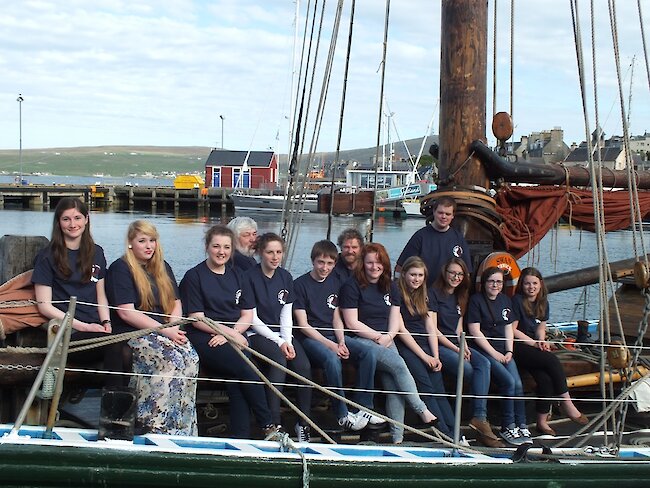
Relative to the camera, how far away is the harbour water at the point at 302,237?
2994 cm

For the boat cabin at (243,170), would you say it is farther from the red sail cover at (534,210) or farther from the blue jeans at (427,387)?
the blue jeans at (427,387)

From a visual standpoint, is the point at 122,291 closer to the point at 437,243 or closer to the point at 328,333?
the point at 328,333

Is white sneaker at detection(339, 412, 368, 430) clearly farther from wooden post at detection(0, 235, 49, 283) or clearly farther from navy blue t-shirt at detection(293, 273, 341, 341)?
wooden post at detection(0, 235, 49, 283)

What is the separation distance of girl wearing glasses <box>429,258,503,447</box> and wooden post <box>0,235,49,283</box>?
9.05ft

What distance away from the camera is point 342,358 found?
611cm

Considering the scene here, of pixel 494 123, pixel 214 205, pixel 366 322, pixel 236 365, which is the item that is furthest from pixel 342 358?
pixel 214 205

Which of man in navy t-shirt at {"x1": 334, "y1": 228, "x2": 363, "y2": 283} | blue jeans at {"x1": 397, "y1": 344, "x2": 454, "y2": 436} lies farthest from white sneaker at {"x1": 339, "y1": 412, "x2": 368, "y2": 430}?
man in navy t-shirt at {"x1": 334, "y1": 228, "x2": 363, "y2": 283}

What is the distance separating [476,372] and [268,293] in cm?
157

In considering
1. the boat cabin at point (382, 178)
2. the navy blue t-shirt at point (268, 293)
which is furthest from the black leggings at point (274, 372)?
the boat cabin at point (382, 178)

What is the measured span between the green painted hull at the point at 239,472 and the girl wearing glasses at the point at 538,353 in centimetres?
143

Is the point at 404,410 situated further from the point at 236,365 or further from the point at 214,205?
the point at 214,205

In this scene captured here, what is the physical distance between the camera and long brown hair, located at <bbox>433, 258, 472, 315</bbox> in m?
6.62

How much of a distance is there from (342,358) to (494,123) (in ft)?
10.5

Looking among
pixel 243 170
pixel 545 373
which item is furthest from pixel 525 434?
pixel 243 170
